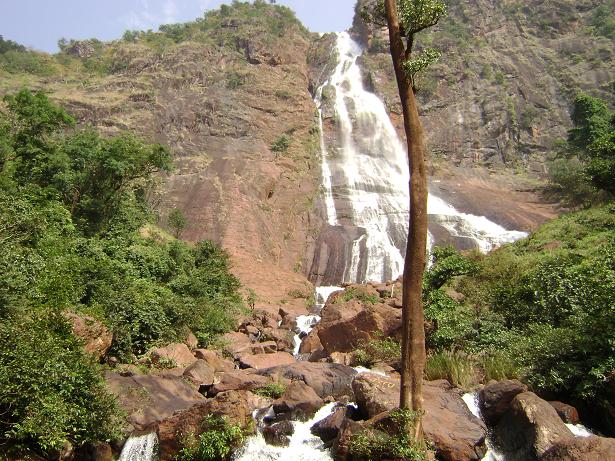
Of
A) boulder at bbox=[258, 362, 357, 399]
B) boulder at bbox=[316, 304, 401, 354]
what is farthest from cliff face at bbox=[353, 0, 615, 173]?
boulder at bbox=[258, 362, 357, 399]

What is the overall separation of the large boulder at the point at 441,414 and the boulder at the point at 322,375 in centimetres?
240

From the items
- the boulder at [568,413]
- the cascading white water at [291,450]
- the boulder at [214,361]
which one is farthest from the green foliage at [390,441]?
the boulder at [214,361]

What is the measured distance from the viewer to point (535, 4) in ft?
232

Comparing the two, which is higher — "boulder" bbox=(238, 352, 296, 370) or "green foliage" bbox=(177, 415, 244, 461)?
"green foliage" bbox=(177, 415, 244, 461)

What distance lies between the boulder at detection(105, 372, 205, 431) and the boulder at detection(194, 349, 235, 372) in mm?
2921

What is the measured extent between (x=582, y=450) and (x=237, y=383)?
299 inches

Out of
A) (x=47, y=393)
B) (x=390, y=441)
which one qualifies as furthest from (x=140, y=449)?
(x=390, y=441)

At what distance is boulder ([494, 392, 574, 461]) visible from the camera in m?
7.15

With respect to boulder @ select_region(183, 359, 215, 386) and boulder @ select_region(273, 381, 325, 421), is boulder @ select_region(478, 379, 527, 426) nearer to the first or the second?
boulder @ select_region(273, 381, 325, 421)

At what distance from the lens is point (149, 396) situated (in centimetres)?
1050

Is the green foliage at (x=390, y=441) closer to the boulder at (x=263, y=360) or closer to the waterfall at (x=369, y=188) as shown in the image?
the boulder at (x=263, y=360)

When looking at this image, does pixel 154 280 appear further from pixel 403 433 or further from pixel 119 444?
pixel 403 433

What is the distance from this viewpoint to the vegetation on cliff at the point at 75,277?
778 cm

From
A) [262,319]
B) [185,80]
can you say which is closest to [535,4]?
[185,80]
